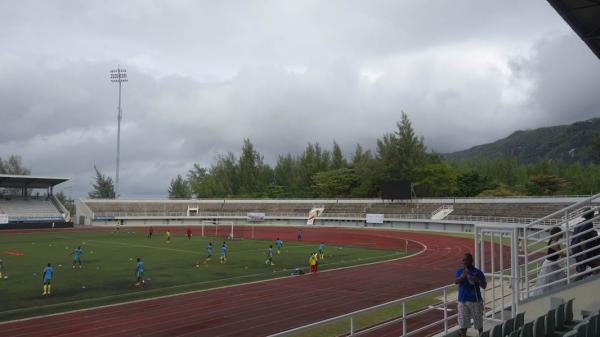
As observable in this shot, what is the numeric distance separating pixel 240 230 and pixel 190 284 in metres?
41.6

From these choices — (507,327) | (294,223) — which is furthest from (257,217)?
(507,327)

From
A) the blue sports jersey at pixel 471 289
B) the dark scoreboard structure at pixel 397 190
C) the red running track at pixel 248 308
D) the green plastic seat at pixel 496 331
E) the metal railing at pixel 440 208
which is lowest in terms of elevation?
the red running track at pixel 248 308

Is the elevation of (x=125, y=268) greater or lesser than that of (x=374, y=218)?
lesser

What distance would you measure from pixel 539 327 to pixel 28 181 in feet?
248

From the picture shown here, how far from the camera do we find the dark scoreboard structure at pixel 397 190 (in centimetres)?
6575

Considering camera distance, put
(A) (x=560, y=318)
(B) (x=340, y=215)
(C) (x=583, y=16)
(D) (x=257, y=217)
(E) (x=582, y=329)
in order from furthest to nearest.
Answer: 1. (D) (x=257, y=217)
2. (B) (x=340, y=215)
3. (C) (x=583, y=16)
4. (A) (x=560, y=318)
5. (E) (x=582, y=329)

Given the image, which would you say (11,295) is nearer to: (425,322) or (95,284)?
(95,284)

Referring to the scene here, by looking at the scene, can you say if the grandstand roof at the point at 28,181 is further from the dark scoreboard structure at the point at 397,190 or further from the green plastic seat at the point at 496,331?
the green plastic seat at the point at 496,331

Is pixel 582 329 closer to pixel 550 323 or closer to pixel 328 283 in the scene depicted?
pixel 550 323

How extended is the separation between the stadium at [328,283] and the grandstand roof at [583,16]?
0.10ft

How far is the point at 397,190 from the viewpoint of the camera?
2613 inches

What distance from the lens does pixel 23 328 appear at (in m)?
14.5

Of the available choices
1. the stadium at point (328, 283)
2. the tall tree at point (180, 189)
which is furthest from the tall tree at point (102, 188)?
the stadium at point (328, 283)

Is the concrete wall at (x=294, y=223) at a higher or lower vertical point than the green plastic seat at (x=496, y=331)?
lower
